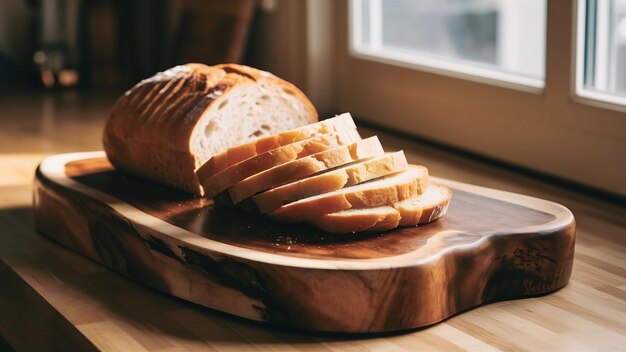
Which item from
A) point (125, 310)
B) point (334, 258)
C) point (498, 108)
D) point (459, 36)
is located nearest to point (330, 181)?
point (334, 258)

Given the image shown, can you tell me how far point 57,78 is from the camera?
4406 mm

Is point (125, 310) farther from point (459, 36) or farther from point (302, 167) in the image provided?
point (459, 36)

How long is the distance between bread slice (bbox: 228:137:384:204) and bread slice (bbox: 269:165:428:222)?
0.05m

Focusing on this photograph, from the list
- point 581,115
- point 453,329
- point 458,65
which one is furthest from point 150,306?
point 458,65

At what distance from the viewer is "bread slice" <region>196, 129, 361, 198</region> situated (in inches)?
69.3

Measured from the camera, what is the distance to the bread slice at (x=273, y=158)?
1761 millimetres

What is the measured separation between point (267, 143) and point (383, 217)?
28 centimetres

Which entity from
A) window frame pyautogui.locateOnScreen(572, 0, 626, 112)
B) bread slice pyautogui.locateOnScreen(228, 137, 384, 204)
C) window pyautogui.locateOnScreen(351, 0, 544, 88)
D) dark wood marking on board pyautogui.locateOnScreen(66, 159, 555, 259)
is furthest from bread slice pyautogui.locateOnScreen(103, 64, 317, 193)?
window pyautogui.locateOnScreen(351, 0, 544, 88)

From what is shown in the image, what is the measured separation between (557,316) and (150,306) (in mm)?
676

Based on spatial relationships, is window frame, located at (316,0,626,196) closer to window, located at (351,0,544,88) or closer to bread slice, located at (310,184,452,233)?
window, located at (351,0,544,88)

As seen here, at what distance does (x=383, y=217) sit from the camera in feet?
5.47

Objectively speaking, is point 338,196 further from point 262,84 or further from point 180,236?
point 262,84

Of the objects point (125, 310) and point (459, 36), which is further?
point (459, 36)

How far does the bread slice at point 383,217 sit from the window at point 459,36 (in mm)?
990
